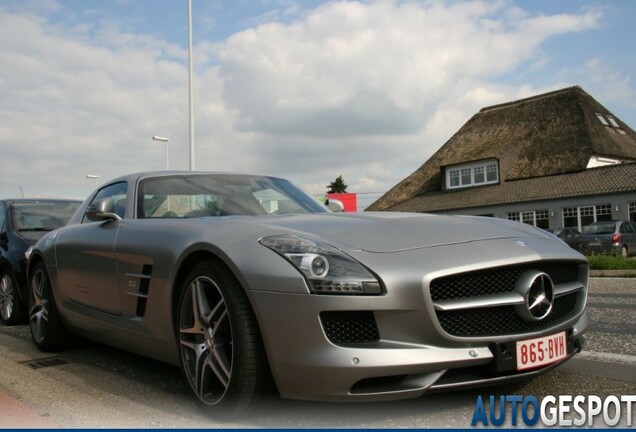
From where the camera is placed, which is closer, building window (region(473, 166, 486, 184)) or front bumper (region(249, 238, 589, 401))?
front bumper (region(249, 238, 589, 401))

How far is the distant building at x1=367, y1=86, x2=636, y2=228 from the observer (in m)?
31.7

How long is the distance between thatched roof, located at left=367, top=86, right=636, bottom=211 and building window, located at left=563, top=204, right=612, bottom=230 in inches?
117

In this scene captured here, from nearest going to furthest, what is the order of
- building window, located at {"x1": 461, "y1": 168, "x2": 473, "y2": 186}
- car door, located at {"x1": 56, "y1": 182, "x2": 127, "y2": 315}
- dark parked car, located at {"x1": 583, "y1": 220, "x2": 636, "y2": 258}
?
car door, located at {"x1": 56, "y1": 182, "x2": 127, "y2": 315}, dark parked car, located at {"x1": 583, "y1": 220, "x2": 636, "y2": 258}, building window, located at {"x1": 461, "y1": 168, "x2": 473, "y2": 186}

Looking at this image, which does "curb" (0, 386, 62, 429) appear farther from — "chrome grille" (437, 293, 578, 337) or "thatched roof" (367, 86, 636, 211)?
"thatched roof" (367, 86, 636, 211)

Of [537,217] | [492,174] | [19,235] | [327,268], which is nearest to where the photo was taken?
[327,268]

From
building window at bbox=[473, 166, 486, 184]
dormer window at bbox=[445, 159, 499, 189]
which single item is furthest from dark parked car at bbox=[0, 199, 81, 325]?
building window at bbox=[473, 166, 486, 184]

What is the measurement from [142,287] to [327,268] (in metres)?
1.42

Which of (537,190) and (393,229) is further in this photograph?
(537,190)

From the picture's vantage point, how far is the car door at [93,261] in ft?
13.6

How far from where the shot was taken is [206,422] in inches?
120

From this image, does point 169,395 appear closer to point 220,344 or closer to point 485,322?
point 220,344

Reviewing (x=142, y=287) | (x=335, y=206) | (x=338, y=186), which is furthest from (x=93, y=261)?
(x=338, y=186)

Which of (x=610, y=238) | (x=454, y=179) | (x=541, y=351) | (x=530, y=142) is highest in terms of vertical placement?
(x=530, y=142)

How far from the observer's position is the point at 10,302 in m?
6.86
